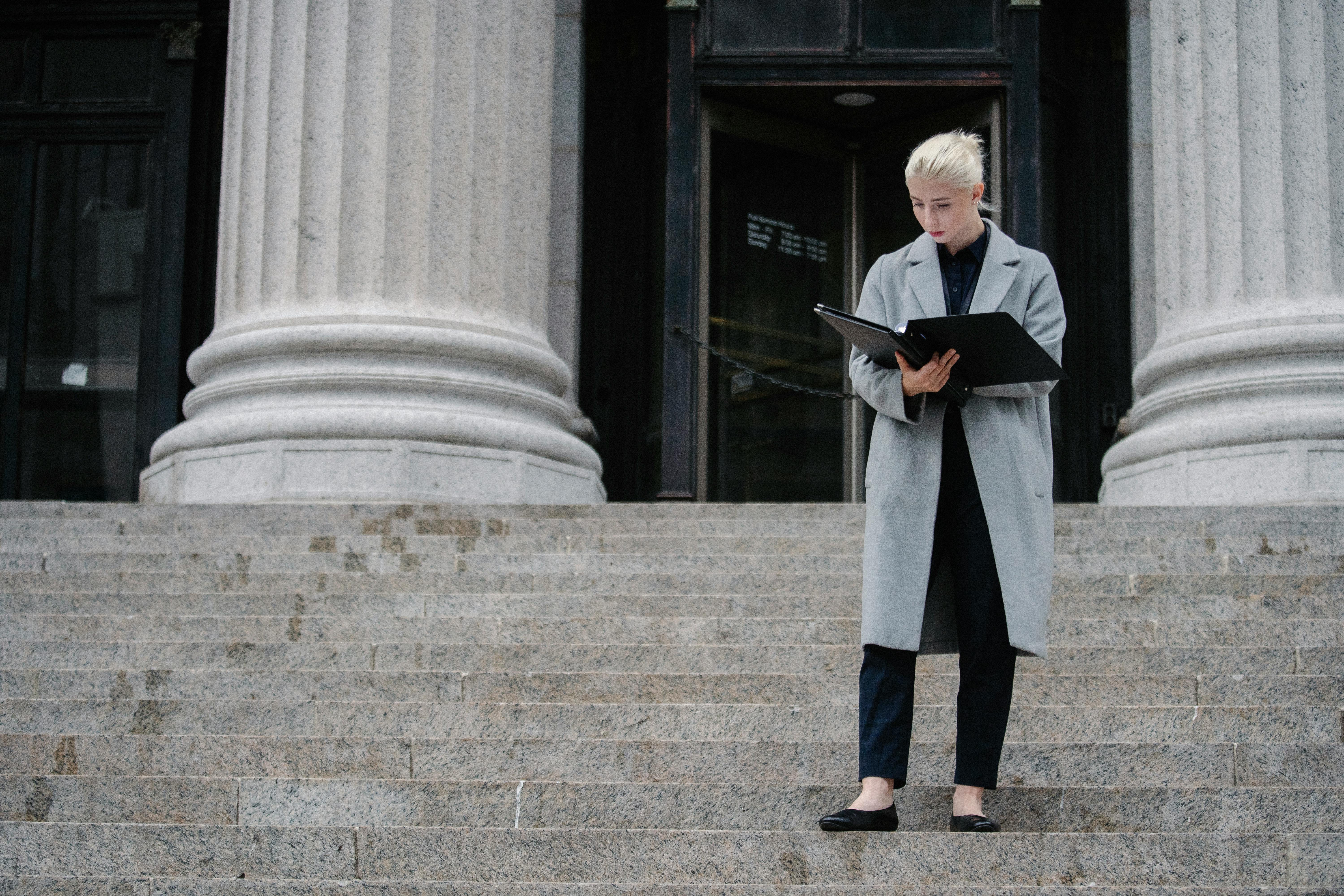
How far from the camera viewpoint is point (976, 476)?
445 centimetres

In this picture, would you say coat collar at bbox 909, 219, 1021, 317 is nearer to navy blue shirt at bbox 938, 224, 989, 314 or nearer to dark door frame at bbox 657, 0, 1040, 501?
navy blue shirt at bbox 938, 224, 989, 314

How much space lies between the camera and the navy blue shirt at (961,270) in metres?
4.64

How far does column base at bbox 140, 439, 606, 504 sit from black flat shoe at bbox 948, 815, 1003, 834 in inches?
213

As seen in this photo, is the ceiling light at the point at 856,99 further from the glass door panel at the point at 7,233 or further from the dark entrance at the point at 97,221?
the glass door panel at the point at 7,233

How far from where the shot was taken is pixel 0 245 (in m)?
13.4

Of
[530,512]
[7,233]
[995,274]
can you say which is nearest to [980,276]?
[995,274]

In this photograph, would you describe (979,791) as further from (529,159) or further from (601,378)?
(601,378)

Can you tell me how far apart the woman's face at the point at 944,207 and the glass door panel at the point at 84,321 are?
962 cm

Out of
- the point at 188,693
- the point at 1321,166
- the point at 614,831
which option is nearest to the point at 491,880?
the point at 614,831

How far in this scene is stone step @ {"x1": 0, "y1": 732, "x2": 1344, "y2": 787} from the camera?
4953 mm

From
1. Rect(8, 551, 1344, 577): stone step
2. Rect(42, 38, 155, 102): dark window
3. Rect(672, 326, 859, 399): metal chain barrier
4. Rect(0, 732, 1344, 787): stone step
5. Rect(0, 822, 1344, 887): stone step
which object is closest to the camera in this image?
Rect(0, 822, 1344, 887): stone step

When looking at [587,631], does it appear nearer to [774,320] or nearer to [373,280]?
[373,280]

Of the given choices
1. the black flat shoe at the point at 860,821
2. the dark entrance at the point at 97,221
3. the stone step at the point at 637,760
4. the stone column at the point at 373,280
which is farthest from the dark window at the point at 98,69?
the black flat shoe at the point at 860,821

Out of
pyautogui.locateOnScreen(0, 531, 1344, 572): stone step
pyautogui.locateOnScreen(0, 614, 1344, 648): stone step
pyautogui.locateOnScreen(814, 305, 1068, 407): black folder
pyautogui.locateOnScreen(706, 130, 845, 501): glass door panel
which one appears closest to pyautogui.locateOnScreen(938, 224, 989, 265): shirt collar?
pyautogui.locateOnScreen(814, 305, 1068, 407): black folder
